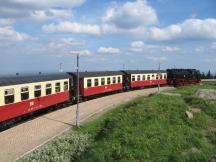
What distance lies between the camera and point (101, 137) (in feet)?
78.8

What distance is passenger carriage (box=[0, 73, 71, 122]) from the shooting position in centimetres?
2482

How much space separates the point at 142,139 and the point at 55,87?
14165mm

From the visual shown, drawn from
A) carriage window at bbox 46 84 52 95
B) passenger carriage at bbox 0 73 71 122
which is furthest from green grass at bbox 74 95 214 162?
carriage window at bbox 46 84 52 95

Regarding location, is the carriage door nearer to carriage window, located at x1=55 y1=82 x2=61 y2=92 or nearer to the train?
the train

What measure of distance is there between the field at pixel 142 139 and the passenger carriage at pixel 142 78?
25.2 metres

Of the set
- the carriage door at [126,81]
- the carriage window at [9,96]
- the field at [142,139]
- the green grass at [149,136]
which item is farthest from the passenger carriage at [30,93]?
the carriage door at [126,81]

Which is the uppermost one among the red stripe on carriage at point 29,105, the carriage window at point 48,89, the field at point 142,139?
the carriage window at point 48,89

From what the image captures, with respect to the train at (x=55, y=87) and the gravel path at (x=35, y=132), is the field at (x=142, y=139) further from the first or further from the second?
the train at (x=55, y=87)

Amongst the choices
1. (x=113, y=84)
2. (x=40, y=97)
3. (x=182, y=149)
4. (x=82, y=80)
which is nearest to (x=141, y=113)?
(x=182, y=149)

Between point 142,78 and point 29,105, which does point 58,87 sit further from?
point 142,78

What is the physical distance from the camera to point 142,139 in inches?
869

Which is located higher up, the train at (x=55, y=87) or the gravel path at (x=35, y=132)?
the train at (x=55, y=87)

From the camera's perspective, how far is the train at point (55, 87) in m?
25.5

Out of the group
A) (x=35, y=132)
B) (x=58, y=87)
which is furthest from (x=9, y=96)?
(x=58, y=87)
